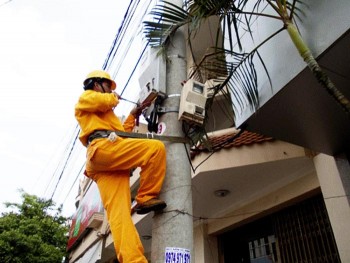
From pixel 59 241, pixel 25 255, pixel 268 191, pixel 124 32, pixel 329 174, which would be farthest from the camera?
pixel 59 241

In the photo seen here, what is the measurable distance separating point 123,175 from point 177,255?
3.17 feet

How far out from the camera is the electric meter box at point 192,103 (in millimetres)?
2875

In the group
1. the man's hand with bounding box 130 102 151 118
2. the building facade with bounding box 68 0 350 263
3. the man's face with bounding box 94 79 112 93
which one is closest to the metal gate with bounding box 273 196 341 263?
the building facade with bounding box 68 0 350 263

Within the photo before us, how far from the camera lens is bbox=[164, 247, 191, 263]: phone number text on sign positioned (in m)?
2.27

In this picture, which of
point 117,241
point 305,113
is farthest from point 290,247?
point 117,241

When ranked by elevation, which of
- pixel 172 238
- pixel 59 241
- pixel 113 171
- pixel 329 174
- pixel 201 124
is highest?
pixel 59 241

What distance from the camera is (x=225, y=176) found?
5836 mm

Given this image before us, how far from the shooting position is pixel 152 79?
3131 mm

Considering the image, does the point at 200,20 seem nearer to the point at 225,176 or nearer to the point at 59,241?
the point at 225,176

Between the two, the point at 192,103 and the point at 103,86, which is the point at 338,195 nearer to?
the point at 192,103

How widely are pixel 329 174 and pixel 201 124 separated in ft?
9.22

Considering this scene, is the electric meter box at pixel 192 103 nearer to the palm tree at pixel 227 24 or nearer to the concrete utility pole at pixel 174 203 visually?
the concrete utility pole at pixel 174 203

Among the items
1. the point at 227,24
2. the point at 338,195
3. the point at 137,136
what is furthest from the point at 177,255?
the point at 338,195

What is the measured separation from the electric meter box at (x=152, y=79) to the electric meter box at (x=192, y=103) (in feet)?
0.78
